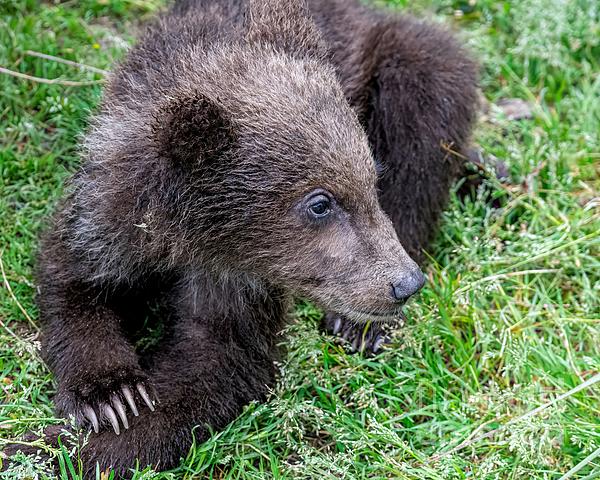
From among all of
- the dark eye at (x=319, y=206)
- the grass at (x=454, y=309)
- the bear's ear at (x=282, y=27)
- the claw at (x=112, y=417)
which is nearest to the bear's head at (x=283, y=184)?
the dark eye at (x=319, y=206)

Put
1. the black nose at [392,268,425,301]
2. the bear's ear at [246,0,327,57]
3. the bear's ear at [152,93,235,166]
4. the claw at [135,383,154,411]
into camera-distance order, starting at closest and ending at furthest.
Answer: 1. the bear's ear at [152,93,235,166]
2. the black nose at [392,268,425,301]
3. the claw at [135,383,154,411]
4. the bear's ear at [246,0,327,57]

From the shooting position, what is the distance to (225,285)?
5.40 meters

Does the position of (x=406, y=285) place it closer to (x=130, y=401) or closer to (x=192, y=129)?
(x=192, y=129)

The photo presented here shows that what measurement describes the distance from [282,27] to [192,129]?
1.05 meters

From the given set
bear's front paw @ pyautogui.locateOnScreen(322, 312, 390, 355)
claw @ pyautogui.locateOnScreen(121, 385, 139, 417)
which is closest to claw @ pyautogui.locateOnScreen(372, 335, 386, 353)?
bear's front paw @ pyautogui.locateOnScreen(322, 312, 390, 355)

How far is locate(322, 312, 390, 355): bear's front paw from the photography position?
581cm

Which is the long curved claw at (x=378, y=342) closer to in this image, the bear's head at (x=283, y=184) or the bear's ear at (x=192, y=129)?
the bear's head at (x=283, y=184)

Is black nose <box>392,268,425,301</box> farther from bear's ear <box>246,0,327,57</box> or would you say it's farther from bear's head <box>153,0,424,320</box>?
bear's ear <box>246,0,327,57</box>

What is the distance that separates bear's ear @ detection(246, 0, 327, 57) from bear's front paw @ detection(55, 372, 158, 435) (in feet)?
6.53

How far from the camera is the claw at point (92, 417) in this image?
5.02 m

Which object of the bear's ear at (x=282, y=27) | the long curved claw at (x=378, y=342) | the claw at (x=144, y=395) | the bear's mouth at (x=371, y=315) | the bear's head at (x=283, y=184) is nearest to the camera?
the bear's head at (x=283, y=184)

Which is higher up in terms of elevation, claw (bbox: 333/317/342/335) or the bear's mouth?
the bear's mouth

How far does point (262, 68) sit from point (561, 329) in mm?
2468

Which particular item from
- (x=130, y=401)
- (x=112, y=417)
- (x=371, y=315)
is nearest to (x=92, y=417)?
(x=112, y=417)
